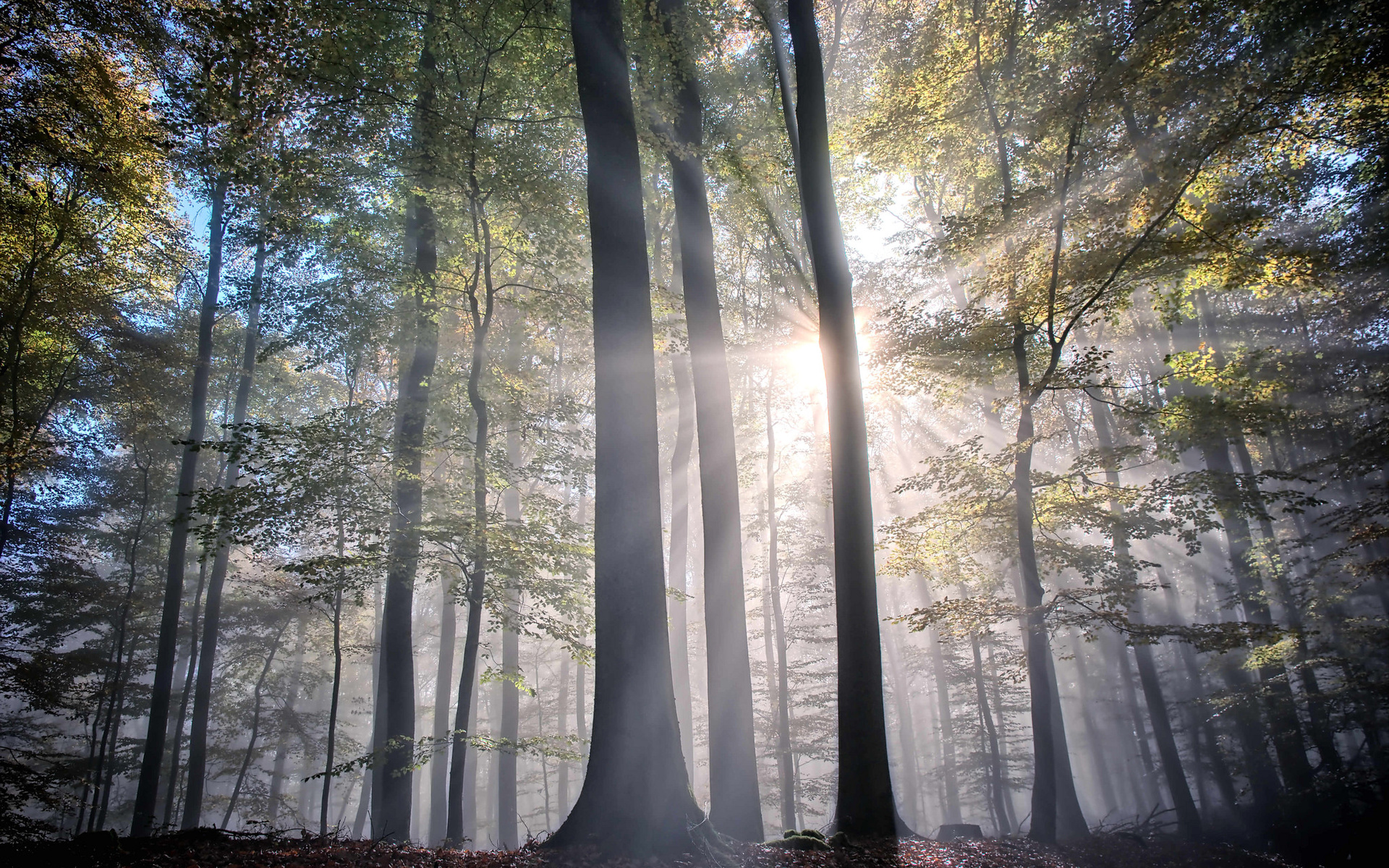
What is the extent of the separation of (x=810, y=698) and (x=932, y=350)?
1399cm

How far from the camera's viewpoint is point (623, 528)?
17.1 ft

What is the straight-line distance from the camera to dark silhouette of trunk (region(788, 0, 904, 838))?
19.6ft

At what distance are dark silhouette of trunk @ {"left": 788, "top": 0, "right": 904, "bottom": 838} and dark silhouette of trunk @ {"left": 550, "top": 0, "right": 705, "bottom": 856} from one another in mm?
1821

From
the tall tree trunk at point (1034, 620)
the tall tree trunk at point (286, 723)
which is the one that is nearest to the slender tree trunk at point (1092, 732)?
the tall tree trunk at point (1034, 620)

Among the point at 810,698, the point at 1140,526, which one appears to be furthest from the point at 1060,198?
the point at 810,698

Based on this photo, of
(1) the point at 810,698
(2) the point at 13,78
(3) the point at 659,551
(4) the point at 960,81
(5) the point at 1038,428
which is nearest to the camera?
(3) the point at 659,551

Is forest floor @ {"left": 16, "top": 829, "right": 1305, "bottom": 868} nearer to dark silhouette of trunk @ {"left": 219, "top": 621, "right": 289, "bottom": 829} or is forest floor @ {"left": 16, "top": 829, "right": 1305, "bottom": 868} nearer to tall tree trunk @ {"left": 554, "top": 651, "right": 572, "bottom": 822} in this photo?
dark silhouette of trunk @ {"left": 219, "top": 621, "right": 289, "bottom": 829}

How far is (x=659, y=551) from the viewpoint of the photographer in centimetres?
532

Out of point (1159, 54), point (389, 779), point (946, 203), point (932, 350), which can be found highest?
point (946, 203)

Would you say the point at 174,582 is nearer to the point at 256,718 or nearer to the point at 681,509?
the point at 256,718

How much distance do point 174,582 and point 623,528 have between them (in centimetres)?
1194

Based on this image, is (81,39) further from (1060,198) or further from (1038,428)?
(1038,428)

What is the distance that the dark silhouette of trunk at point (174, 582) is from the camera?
10.9 meters

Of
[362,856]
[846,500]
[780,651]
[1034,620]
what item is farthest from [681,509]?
[362,856]
